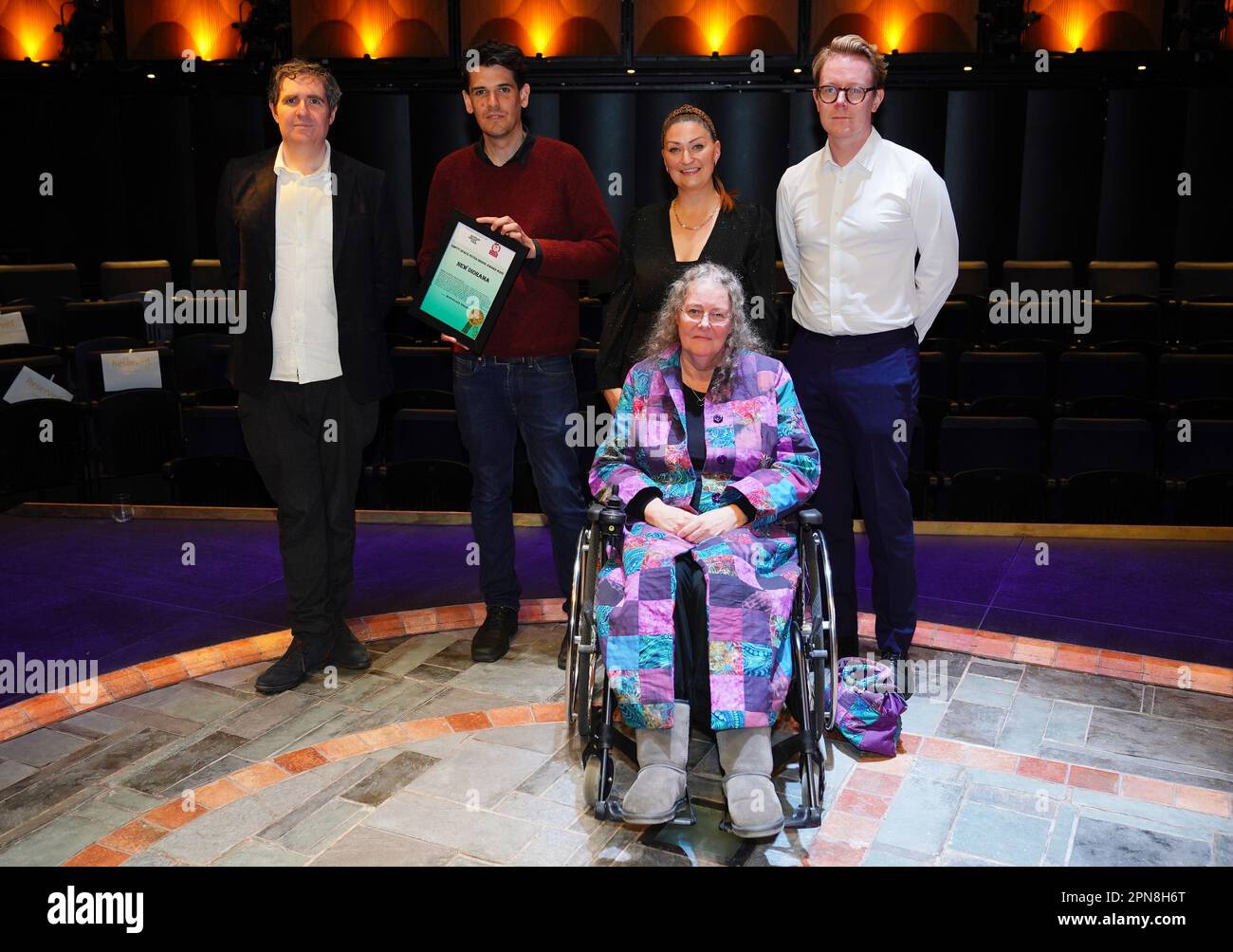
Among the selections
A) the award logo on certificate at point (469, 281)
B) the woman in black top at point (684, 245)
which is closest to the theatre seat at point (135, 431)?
the award logo on certificate at point (469, 281)

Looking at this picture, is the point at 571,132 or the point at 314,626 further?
the point at 571,132

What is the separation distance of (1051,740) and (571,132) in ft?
26.9

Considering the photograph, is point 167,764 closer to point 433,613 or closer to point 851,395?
point 433,613

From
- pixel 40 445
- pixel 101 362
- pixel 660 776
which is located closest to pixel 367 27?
pixel 101 362

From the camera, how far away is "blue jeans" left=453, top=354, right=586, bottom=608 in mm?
3365

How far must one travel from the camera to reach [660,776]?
2424 millimetres

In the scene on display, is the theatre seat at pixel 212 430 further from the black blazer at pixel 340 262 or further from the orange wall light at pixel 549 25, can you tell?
the orange wall light at pixel 549 25

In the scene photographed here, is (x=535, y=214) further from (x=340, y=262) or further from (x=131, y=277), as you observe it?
(x=131, y=277)

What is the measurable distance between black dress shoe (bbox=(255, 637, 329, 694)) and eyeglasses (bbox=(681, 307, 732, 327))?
151cm

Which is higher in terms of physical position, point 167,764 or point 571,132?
point 571,132

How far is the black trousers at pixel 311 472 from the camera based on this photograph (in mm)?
3197
